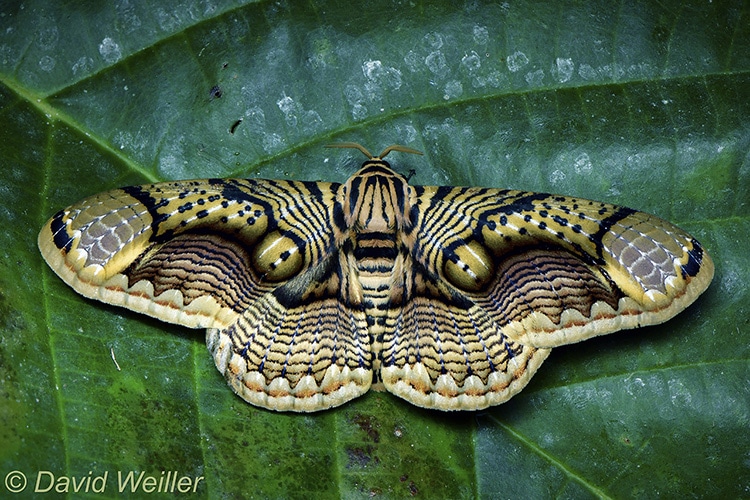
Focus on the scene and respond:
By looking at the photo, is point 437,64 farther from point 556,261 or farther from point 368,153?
point 556,261

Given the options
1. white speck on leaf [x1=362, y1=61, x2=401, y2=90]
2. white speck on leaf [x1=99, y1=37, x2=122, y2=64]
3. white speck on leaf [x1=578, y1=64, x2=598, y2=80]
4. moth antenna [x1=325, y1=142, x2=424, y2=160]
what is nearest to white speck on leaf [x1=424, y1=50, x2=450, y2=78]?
white speck on leaf [x1=362, y1=61, x2=401, y2=90]

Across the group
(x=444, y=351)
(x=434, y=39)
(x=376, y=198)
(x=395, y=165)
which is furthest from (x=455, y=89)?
(x=444, y=351)

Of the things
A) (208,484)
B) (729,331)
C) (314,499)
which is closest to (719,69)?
(729,331)

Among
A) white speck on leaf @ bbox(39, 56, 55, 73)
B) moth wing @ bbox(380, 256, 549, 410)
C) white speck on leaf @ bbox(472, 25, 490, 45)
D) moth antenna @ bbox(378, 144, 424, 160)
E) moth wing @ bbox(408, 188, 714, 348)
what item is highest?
white speck on leaf @ bbox(39, 56, 55, 73)

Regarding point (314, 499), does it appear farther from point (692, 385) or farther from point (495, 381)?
point (692, 385)

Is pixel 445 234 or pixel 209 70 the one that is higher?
pixel 209 70

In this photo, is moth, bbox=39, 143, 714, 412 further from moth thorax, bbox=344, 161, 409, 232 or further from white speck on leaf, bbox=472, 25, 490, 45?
white speck on leaf, bbox=472, 25, 490, 45
